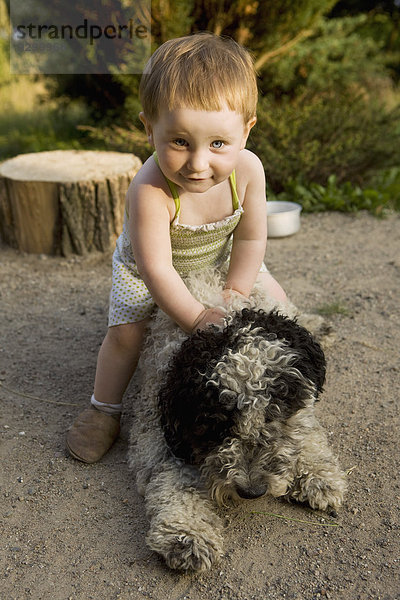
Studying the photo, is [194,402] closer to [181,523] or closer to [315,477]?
[181,523]

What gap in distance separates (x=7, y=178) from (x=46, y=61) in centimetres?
435

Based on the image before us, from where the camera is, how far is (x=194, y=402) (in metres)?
2.35

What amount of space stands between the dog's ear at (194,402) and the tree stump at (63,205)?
10.5 ft

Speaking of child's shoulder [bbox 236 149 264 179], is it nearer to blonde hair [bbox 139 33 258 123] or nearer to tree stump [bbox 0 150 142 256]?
blonde hair [bbox 139 33 258 123]

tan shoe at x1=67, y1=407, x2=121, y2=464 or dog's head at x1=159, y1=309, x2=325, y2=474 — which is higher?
dog's head at x1=159, y1=309, x2=325, y2=474

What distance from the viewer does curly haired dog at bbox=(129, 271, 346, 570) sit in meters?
2.32

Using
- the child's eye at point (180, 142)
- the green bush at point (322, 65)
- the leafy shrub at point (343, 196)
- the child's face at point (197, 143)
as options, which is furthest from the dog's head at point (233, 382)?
the green bush at point (322, 65)

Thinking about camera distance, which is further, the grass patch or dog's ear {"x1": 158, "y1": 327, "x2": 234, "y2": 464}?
the grass patch

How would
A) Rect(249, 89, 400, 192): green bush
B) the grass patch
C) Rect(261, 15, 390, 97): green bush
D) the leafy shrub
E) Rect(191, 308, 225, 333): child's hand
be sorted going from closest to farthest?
Rect(191, 308, 225, 333): child's hand < the leafy shrub < Rect(249, 89, 400, 192): green bush < Rect(261, 15, 390, 97): green bush < the grass patch

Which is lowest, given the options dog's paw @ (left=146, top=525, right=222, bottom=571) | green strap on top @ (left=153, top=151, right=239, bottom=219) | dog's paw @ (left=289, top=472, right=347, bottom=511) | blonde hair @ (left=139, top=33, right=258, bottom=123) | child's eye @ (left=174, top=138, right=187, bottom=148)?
dog's paw @ (left=289, top=472, right=347, bottom=511)

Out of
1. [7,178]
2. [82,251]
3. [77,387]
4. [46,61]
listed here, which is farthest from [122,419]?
[46,61]

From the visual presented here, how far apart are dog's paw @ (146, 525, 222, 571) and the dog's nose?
0.82 ft

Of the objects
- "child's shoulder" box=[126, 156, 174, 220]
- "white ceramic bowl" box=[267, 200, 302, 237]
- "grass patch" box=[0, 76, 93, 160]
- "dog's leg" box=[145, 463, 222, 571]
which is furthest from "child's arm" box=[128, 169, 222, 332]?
"grass patch" box=[0, 76, 93, 160]

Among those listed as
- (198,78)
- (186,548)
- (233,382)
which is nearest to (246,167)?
(198,78)
